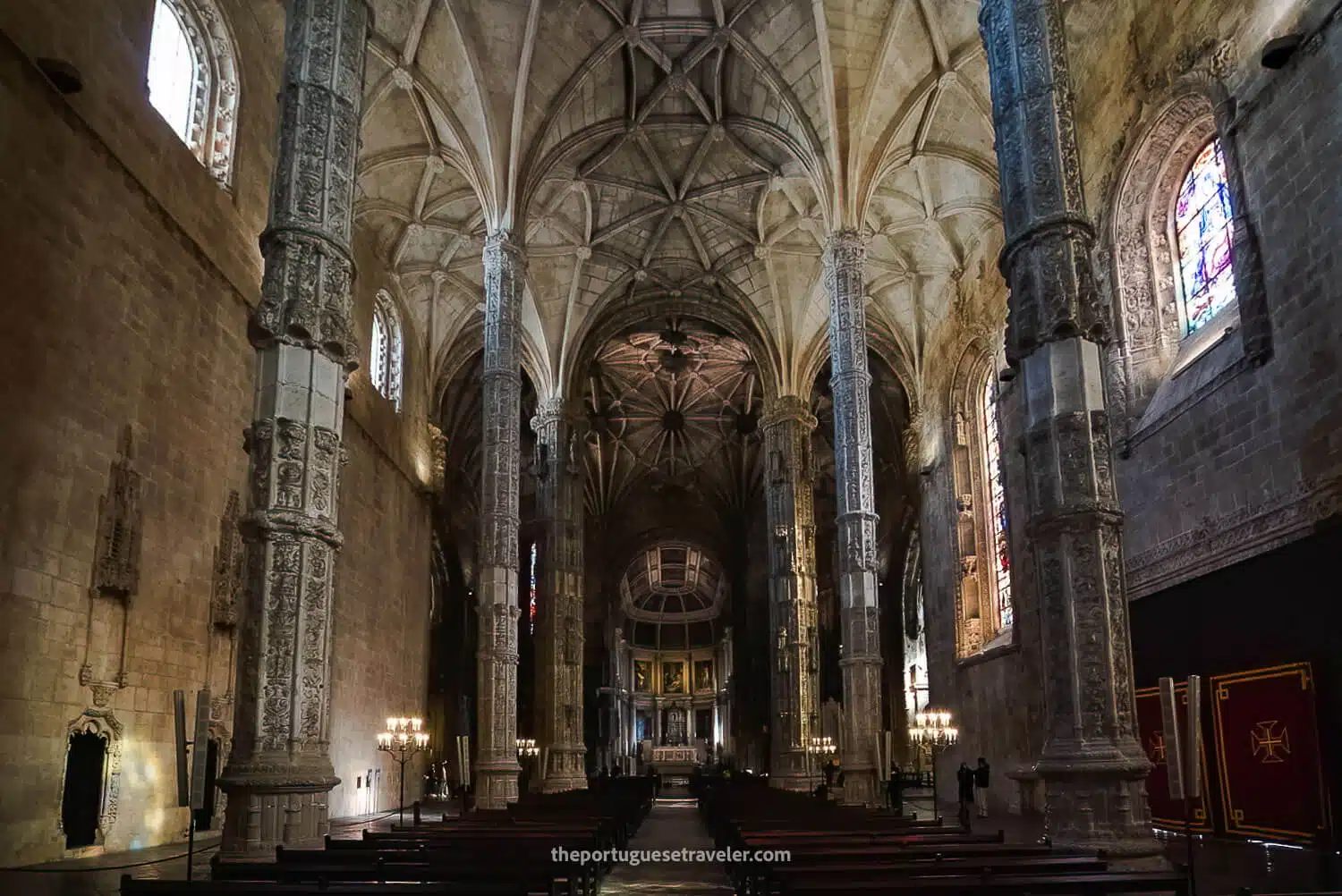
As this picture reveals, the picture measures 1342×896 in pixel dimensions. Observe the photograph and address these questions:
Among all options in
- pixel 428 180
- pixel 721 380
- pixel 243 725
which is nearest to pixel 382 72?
pixel 428 180

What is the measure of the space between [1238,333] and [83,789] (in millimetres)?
18837

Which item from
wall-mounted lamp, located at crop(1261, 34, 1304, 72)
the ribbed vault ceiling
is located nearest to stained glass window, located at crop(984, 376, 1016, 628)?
the ribbed vault ceiling

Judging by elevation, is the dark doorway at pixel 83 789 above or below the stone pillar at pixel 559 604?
below

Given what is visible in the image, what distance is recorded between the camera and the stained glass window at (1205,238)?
60.0 ft

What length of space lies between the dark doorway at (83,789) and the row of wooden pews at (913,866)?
29.9 feet

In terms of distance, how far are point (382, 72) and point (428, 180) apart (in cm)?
507

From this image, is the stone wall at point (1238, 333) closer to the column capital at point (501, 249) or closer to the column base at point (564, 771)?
the column capital at point (501, 249)

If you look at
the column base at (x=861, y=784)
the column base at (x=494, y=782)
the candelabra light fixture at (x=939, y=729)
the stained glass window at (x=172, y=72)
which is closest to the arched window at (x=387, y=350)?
the stained glass window at (x=172, y=72)

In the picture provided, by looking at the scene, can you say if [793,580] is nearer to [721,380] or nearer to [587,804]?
[587,804]

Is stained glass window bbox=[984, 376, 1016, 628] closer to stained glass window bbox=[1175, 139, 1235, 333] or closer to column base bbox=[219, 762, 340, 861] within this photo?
stained glass window bbox=[1175, 139, 1235, 333]

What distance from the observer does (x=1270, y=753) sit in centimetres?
1567

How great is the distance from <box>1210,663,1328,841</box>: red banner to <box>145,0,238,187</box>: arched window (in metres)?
19.5

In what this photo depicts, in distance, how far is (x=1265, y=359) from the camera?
15734 mm

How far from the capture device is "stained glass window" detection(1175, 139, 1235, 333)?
1830 cm
